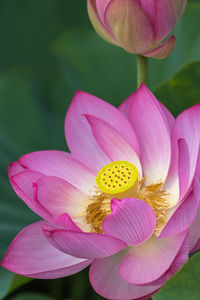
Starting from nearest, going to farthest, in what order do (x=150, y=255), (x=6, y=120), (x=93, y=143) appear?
(x=150, y=255) → (x=93, y=143) → (x=6, y=120)

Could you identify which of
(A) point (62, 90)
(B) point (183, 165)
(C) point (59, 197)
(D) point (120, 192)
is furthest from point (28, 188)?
(A) point (62, 90)

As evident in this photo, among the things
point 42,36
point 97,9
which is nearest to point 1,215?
point 97,9

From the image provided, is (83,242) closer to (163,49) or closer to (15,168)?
(15,168)

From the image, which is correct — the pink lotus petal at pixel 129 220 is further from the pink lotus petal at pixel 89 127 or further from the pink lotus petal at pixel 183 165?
the pink lotus petal at pixel 89 127

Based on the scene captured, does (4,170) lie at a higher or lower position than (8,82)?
lower

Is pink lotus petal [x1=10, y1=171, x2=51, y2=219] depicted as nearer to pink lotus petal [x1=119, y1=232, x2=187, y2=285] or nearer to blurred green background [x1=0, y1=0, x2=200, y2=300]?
pink lotus petal [x1=119, y1=232, x2=187, y2=285]

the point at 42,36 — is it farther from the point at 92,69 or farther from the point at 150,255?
the point at 150,255
